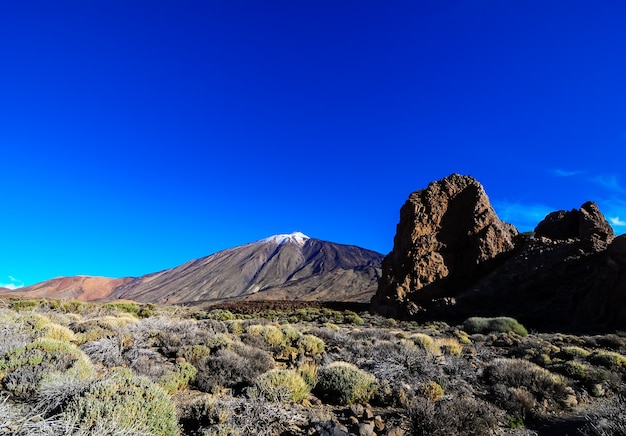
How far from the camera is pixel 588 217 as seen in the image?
29.1 m

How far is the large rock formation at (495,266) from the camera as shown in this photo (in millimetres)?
19953

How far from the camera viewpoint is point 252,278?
405 feet

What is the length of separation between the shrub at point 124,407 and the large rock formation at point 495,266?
21.7 metres

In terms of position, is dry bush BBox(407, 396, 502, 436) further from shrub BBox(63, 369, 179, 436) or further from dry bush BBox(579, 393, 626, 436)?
shrub BBox(63, 369, 179, 436)

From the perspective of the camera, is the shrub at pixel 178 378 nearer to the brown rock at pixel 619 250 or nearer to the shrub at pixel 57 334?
the shrub at pixel 57 334

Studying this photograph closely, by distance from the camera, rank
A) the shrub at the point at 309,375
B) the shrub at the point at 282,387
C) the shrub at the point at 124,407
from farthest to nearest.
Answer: the shrub at the point at 309,375
the shrub at the point at 282,387
the shrub at the point at 124,407

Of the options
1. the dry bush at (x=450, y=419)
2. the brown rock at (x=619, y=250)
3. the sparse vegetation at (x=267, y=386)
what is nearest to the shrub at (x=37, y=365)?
the sparse vegetation at (x=267, y=386)

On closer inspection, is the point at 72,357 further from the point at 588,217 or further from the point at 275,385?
the point at 588,217

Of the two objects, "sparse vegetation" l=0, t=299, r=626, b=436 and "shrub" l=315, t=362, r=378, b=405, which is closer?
"sparse vegetation" l=0, t=299, r=626, b=436

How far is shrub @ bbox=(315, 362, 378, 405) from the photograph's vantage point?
6.33 m

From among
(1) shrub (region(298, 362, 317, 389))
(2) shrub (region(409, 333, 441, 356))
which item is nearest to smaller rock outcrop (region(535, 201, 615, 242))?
(2) shrub (region(409, 333, 441, 356))

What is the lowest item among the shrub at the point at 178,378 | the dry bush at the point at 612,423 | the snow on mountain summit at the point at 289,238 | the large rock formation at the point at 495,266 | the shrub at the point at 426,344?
the shrub at the point at 178,378

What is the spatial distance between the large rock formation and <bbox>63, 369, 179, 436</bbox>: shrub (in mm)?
21684

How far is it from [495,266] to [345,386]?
25.6 meters
